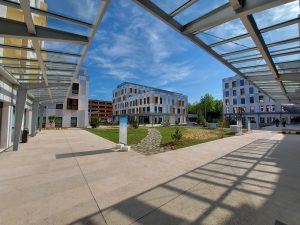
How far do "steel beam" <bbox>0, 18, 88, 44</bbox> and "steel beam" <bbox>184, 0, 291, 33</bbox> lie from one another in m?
3.48

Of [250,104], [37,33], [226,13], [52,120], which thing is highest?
[250,104]

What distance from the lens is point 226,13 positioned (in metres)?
4.22

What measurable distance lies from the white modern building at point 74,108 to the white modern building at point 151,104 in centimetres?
2261

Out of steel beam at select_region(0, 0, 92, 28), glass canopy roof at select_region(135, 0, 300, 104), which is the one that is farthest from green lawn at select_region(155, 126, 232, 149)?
steel beam at select_region(0, 0, 92, 28)

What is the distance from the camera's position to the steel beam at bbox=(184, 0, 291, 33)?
11.8ft

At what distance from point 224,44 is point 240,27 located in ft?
3.51

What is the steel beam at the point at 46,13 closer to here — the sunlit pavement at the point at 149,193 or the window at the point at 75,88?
the sunlit pavement at the point at 149,193

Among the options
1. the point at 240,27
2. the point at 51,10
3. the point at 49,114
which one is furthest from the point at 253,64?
the point at 49,114

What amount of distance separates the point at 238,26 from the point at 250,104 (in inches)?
2195

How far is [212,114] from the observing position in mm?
58594

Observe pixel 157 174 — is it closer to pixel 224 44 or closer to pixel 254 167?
pixel 254 167

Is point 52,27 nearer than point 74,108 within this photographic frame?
Yes

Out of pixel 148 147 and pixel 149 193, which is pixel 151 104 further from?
pixel 149 193

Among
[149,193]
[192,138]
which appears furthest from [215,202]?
[192,138]
